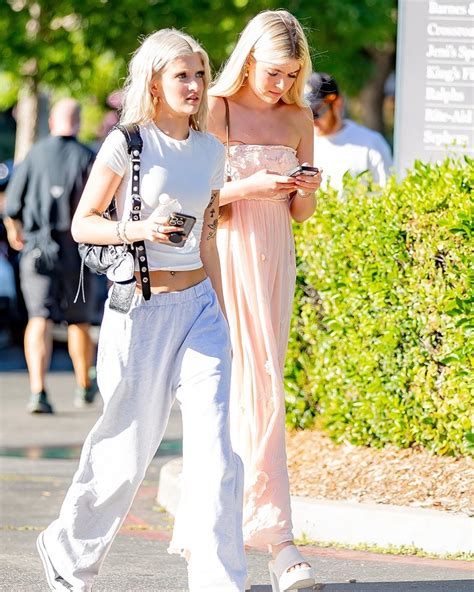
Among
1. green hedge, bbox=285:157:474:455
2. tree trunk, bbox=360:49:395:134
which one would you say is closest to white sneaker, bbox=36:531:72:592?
green hedge, bbox=285:157:474:455

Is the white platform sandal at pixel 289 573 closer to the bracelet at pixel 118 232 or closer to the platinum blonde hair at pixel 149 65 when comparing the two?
the bracelet at pixel 118 232

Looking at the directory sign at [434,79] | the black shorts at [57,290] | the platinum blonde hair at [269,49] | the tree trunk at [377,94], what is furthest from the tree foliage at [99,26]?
the platinum blonde hair at [269,49]

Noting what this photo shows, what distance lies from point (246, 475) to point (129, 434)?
0.77 m

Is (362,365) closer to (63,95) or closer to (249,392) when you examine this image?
(249,392)

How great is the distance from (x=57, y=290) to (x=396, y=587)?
5310mm

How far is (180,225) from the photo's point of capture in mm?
4496

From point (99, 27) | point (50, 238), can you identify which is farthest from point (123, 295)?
point (99, 27)

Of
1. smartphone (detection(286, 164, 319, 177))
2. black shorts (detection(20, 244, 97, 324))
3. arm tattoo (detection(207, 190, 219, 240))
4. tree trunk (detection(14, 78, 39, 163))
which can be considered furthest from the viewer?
tree trunk (detection(14, 78, 39, 163))

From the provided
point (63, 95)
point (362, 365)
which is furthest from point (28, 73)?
point (362, 365)

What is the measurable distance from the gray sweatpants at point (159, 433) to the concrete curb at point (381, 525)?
4.19ft

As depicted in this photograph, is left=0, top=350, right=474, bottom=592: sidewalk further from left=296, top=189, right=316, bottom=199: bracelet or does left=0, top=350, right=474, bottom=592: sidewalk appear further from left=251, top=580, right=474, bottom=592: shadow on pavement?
left=296, top=189, right=316, bottom=199: bracelet

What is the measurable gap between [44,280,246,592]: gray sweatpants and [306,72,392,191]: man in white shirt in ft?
11.5

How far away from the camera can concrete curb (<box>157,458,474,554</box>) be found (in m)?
5.80

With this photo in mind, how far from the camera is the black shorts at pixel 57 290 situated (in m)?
10.1
